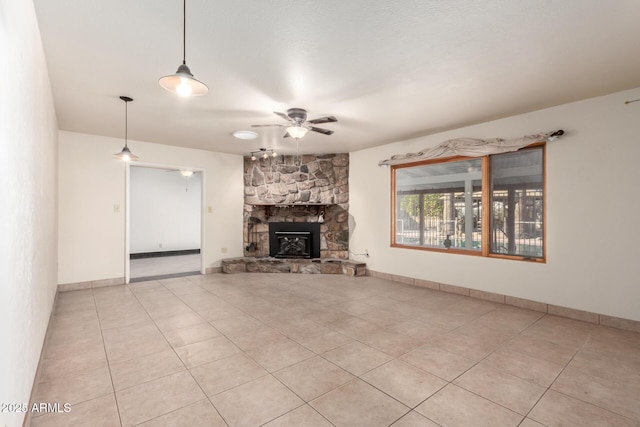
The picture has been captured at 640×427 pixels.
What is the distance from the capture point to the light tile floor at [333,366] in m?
1.88

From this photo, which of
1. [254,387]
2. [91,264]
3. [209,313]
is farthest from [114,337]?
[91,264]

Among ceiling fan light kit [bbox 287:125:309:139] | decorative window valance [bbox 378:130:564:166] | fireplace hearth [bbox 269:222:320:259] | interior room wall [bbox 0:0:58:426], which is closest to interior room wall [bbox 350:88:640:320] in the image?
decorative window valance [bbox 378:130:564:166]

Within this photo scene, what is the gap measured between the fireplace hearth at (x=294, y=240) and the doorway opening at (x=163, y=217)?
2317 mm

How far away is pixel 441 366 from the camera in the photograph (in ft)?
8.01

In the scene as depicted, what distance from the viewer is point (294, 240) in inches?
254

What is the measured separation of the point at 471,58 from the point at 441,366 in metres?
2.56

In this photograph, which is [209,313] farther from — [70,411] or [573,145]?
[573,145]

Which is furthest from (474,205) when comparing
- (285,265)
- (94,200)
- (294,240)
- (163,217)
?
(163,217)

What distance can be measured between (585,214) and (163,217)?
9.28 metres

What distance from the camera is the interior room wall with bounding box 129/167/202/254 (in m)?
8.32

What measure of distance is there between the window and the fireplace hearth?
5.61ft

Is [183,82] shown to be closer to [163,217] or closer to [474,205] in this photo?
[474,205]

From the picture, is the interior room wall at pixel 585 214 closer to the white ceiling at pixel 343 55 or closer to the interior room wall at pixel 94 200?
the white ceiling at pixel 343 55

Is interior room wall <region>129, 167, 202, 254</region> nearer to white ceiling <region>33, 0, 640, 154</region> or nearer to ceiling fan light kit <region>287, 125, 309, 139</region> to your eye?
white ceiling <region>33, 0, 640, 154</region>
